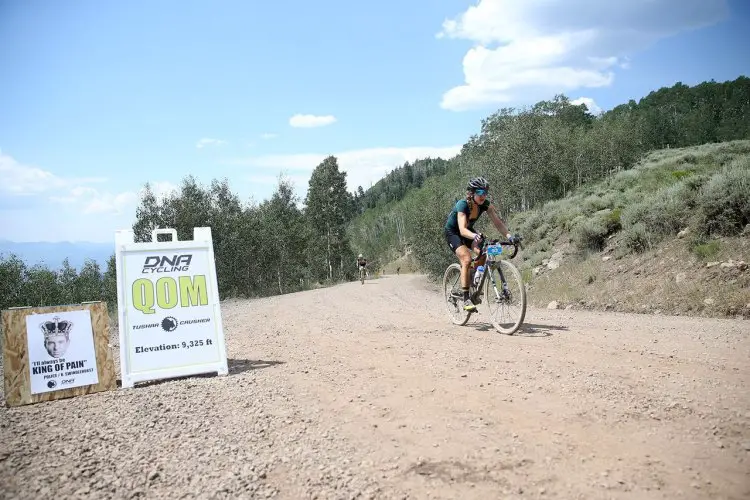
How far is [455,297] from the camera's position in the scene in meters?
9.11

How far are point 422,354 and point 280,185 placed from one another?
51.8m

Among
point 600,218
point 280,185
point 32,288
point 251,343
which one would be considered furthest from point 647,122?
point 32,288

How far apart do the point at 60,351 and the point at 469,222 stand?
6509 mm

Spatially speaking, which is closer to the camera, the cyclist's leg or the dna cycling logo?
the dna cycling logo

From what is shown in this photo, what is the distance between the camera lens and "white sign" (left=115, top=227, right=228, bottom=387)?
6.08 m

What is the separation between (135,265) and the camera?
6.31 metres

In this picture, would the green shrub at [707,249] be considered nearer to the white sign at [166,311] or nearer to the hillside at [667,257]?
the hillside at [667,257]

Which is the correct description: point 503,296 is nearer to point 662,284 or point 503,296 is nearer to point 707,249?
point 662,284

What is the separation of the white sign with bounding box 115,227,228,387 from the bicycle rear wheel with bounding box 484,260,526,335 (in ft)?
15.1

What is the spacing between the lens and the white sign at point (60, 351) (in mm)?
5543

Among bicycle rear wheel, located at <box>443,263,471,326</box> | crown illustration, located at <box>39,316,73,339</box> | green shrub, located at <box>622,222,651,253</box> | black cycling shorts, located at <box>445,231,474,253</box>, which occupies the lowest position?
bicycle rear wheel, located at <box>443,263,471,326</box>

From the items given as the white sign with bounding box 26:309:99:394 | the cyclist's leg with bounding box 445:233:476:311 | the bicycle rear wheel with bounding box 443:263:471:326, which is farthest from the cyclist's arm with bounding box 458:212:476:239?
the white sign with bounding box 26:309:99:394

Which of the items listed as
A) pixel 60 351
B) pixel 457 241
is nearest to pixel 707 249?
pixel 457 241

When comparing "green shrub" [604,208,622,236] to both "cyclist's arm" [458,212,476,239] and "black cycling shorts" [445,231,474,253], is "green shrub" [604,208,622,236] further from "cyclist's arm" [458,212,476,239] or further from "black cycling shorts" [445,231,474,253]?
"cyclist's arm" [458,212,476,239]
